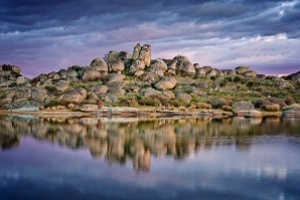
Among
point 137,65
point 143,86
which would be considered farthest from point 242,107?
point 137,65

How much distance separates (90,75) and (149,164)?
6760 cm

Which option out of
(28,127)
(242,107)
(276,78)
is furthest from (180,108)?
(276,78)

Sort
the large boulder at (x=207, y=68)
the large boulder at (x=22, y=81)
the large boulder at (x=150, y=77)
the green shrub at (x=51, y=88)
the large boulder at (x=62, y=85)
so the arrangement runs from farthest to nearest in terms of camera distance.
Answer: the large boulder at (x=207, y=68) → the large boulder at (x=22, y=81) → the large boulder at (x=150, y=77) → the large boulder at (x=62, y=85) → the green shrub at (x=51, y=88)

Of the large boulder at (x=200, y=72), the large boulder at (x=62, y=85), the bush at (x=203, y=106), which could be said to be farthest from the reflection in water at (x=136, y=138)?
the large boulder at (x=200, y=72)

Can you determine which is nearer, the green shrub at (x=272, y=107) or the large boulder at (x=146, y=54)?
the green shrub at (x=272, y=107)

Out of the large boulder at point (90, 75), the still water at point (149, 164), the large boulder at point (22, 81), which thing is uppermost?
the large boulder at point (90, 75)

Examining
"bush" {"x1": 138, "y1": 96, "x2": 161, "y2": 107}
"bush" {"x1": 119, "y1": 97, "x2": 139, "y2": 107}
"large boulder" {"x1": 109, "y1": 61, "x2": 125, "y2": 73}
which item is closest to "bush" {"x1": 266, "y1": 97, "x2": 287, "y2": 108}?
"bush" {"x1": 138, "y1": 96, "x2": 161, "y2": 107}

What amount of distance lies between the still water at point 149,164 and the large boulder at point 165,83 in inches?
1682

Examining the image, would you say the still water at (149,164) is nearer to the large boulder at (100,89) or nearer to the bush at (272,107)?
the bush at (272,107)

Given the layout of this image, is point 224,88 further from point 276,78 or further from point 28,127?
point 28,127

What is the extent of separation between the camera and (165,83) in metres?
87.8

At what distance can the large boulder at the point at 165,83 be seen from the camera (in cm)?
8694

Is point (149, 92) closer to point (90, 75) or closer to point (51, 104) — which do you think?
point (51, 104)

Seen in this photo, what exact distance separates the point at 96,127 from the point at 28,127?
752 centimetres
